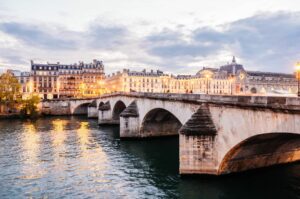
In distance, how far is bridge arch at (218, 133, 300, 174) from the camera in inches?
875

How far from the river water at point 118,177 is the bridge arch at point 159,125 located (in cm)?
491

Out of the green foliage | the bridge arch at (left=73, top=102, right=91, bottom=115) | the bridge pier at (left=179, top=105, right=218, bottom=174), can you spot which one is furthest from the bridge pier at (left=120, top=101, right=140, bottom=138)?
the bridge arch at (left=73, top=102, right=91, bottom=115)

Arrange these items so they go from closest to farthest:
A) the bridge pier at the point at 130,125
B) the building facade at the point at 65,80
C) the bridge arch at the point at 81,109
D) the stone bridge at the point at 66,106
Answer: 1. the bridge pier at the point at 130,125
2. the stone bridge at the point at 66,106
3. the bridge arch at the point at 81,109
4. the building facade at the point at 65,80

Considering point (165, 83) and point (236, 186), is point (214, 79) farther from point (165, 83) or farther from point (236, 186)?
point (236, 186)

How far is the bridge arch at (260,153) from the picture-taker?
22.2 meters

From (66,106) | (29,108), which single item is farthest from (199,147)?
(66,106)

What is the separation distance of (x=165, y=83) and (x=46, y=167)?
136421 millimetres

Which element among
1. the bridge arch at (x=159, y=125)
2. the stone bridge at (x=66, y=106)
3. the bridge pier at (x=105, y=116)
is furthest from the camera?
the stone bridge at (x=66, y=106)

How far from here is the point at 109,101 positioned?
72.2 m

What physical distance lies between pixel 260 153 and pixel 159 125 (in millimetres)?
22236

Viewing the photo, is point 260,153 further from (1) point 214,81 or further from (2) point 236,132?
(1) point 214,81

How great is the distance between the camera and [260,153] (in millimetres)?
24859

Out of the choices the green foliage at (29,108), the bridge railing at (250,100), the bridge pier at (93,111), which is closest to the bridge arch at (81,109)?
the bridge pier at (93,111)

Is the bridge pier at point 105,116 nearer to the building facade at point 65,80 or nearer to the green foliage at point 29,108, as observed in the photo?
the green foliage at point 29,108
